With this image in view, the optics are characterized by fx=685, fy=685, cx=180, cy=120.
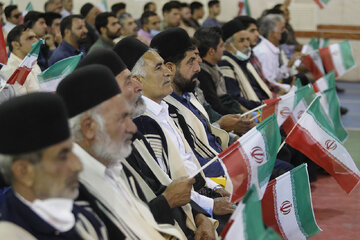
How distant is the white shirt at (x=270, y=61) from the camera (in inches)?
329

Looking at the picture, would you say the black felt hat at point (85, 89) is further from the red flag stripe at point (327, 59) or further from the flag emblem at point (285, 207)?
the red flag stripe at point (327, 59)

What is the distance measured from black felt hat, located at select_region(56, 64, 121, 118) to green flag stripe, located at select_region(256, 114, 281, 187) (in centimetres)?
133

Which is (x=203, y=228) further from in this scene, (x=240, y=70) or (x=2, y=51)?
(x=240, y=70)

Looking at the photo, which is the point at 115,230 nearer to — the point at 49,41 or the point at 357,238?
the point at 357,238

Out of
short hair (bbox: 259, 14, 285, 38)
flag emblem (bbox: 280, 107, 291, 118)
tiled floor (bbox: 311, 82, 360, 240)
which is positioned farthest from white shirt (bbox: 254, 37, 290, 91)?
flag emblem (bbox: 280, 107, 291, 118)

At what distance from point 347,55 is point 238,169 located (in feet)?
19.5

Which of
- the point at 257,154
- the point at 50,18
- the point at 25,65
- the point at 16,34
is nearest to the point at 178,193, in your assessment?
the point at 257,154

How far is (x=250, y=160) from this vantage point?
363 centimetres

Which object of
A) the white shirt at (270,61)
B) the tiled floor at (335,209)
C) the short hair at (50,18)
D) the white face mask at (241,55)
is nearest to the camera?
the tiled floor at (335,209)

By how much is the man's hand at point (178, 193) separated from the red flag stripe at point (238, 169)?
38cm

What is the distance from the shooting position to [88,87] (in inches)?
101

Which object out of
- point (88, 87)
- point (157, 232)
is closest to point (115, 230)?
point (157, 232)

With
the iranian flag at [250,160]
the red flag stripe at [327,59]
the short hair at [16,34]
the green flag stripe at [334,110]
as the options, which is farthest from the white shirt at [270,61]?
the iranian flag at [250,160]

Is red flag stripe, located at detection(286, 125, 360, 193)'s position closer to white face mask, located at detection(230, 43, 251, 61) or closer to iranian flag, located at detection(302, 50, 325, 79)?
white face mask, located at detection(230, 43, 251, 61)
